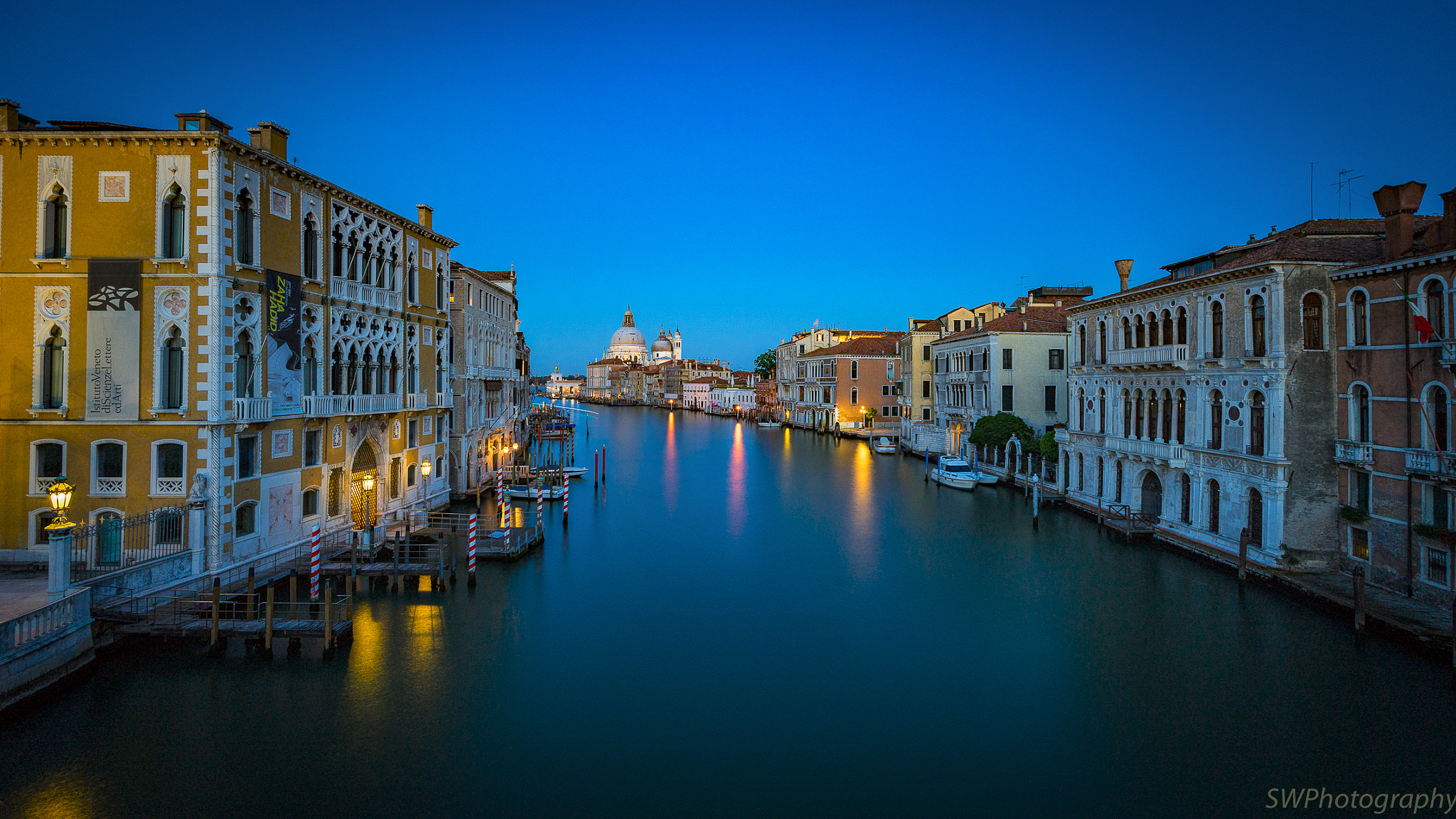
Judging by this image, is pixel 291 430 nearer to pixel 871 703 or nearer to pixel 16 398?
pixel 16 398

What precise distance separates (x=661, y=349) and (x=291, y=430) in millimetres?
172379

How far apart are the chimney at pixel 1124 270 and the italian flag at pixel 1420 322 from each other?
1221 cm

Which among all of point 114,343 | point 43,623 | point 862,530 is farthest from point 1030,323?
point 43,623

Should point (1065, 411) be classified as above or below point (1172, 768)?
above

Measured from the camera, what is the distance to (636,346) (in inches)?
7392

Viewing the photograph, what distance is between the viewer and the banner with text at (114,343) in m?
14.3

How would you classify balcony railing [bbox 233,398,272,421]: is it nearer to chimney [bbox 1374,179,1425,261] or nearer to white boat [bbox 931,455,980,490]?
chimney [bbox 1374,179,1425,261]

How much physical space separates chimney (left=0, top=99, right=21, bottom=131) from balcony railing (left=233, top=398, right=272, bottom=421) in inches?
258

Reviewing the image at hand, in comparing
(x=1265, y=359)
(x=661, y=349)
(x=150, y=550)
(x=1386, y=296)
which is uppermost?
(x=661, y=349)

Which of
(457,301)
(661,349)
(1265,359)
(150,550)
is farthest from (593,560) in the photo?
(661,349)

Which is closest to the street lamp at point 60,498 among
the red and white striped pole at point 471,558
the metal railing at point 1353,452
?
the red and white striped pole at point 471,558

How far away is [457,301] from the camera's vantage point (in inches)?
1134

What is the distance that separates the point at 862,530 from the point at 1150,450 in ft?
29.7

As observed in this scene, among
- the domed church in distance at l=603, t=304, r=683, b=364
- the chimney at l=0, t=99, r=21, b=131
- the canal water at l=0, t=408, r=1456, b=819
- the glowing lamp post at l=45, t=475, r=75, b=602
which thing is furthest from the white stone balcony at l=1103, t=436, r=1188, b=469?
the domed church in distance at l=603, t=304, r=683, b=364
